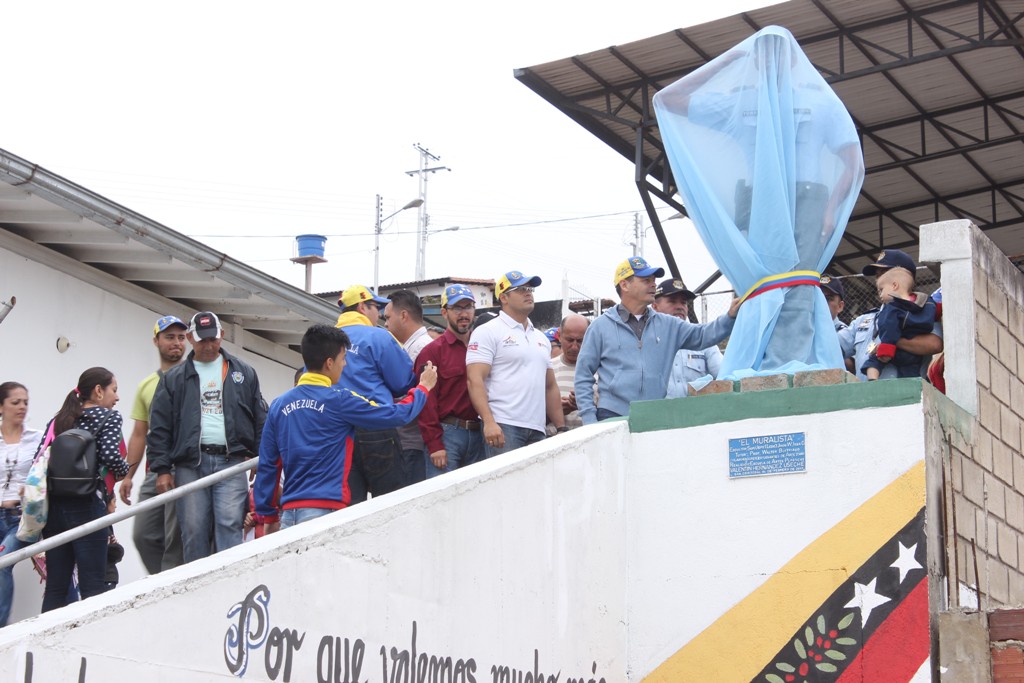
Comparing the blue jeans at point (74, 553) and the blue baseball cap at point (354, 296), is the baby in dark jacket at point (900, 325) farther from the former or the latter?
the blue jeans at point (74, 553)

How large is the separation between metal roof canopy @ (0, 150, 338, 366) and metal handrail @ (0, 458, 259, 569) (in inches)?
159

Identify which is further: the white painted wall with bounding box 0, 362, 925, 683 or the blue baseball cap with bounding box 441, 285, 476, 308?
the blue baseball cap with bounding box 441, 285, 476, 308

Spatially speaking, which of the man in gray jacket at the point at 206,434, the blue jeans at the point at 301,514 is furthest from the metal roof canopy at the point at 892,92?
the blue jeans at the point at 301,514

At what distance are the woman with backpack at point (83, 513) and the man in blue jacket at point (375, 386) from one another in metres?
1.45

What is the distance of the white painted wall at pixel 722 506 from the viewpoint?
603 centimetres

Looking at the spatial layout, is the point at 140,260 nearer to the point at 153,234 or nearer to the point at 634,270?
the point at 153,234

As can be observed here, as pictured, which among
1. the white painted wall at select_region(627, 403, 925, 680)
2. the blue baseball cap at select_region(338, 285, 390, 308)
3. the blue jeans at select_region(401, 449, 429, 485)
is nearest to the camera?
the white painted wall at select_region(627, 403, 925, 680)

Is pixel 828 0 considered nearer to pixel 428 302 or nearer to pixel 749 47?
pixel 749 47

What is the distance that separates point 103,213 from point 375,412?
5.31 metres

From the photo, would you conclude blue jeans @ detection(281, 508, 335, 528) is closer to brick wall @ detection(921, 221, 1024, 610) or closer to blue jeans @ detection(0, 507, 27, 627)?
blue jeans @ detection(0, 507, 27, 627)

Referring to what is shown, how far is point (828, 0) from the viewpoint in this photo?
Result: 13570 mm

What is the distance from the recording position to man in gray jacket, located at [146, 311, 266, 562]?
7.50 meters

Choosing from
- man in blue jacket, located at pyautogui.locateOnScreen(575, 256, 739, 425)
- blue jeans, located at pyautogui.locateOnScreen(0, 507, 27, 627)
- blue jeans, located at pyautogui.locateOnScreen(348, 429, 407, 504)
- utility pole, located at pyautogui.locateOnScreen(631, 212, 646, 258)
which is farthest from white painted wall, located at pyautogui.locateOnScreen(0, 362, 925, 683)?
utility pole, located at pyautogui.locateOnScreen(631, 212, 646, 258)

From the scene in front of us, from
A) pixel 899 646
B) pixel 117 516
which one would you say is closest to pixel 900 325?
pixel 899 646
